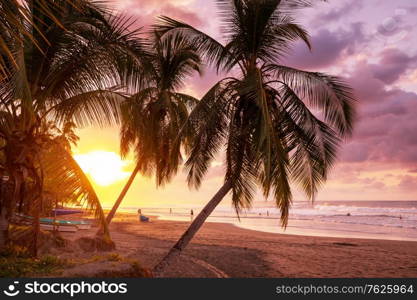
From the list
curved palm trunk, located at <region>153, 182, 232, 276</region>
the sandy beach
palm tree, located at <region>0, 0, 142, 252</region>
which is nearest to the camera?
palm tree, located at <region>0, 0, 142, 252</region>

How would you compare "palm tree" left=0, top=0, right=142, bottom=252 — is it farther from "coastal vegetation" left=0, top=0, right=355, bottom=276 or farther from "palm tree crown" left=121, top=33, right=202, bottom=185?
"palm tree crown" left=121, top=33, right=202, bottom=185

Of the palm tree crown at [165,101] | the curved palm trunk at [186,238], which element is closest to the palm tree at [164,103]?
the palm tree crown at [165,101]

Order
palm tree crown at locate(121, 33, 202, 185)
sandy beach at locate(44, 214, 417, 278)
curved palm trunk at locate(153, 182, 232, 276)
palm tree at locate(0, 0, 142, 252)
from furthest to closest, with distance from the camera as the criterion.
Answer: palm tree crown at locate(121, 33, 202, 185) < sandy beach at locate(44, 214, 417, 278) < curved palm trunk at locate(153, 182, 232, 276) < palm tree at locate(0, 0, 142, 252)

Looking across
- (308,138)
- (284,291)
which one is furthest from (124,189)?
(284,291)

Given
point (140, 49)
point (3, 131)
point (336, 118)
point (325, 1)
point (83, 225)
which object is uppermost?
point (325, 1)

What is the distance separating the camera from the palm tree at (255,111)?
8.48 meters

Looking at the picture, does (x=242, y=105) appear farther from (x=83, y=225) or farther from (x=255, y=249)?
(x=83, y=225)

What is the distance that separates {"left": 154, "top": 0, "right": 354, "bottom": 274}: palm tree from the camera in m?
8.48

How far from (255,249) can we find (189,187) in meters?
6.22

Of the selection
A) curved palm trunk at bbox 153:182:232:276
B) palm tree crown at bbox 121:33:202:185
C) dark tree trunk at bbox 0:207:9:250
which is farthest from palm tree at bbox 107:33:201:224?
dark tree trunk at bbox 0:207:9:250

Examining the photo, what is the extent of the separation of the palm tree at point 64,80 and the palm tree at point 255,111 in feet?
6.63

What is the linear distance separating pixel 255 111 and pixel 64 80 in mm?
4448

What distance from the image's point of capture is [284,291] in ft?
17.7

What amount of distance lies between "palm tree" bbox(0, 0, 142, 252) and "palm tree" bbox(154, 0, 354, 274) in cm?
202
